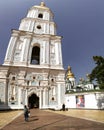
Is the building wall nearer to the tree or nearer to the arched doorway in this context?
the arched doorway

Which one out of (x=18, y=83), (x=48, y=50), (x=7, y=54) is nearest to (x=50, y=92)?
(x=18, y=83)

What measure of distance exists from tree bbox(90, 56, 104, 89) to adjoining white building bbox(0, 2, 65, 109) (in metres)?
12.9

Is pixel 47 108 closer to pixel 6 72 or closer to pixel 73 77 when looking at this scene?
pixel 6 72

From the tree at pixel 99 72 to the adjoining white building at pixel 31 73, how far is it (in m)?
12.9

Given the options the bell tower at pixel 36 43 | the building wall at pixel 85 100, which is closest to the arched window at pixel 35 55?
the bell tower at pixel 36 43

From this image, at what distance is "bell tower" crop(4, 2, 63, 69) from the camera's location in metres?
35.7

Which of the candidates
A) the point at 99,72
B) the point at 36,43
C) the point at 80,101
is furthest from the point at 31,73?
the point at 99,72

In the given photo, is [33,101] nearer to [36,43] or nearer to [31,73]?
[31,73]

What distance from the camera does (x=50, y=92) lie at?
1379 inches

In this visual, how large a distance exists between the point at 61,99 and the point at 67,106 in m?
1.89

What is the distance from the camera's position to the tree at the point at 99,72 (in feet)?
75.4

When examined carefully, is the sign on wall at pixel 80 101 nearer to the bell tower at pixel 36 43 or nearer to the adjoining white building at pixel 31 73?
the adjoining white building at pixel 31 73

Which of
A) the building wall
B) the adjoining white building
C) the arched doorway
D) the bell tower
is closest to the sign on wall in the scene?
the building wall

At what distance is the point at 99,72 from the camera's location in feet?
75.5
